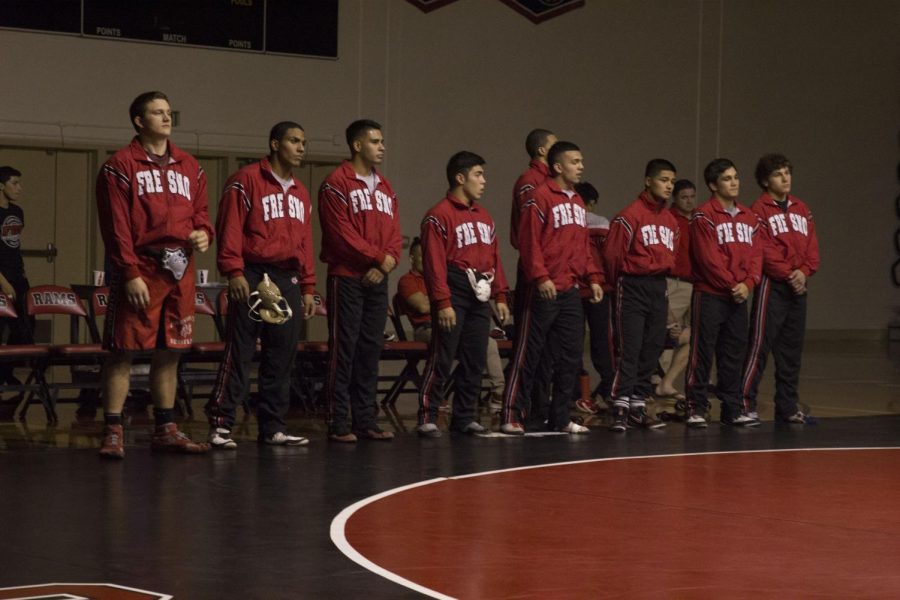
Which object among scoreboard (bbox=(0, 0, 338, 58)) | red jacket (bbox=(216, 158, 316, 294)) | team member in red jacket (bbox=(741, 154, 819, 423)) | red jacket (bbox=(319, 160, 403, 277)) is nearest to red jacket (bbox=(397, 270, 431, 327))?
red jacket (bbox=(319, 160, 403, 277))

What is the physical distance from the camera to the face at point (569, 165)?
8.80 meters


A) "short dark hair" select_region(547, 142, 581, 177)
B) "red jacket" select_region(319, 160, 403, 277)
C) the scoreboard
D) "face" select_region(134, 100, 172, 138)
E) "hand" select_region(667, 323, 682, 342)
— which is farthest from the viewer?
the scoreboard

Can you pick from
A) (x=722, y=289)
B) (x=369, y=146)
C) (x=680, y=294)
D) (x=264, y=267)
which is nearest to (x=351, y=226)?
(x=369, y=146)

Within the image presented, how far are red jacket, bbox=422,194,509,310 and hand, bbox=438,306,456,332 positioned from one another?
0.11 ft

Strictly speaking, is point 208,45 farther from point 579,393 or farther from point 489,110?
point 579,393

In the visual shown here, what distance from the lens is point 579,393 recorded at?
10.4 meters

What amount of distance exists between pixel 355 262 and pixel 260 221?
655mm

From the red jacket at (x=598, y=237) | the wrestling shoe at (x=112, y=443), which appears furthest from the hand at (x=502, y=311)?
the wrestling shoe at (x=112, y=443)

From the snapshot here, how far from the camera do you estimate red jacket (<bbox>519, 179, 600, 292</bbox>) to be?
863 cm

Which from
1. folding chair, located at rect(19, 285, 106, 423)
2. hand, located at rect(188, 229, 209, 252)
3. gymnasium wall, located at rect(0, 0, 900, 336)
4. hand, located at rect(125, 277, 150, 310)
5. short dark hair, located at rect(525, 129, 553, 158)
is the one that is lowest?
folding chair, located at rect(19, 285, 106, 423)

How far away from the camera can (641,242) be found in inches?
358

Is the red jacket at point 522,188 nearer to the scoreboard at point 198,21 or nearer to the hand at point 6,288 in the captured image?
the hand at point 6,288

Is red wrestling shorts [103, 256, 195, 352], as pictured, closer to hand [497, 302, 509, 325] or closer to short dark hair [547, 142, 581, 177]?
hand [497, 302, 509, 325]

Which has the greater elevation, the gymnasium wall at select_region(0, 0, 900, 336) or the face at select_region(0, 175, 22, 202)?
the gymnasium wall at select_region(0, 0, 900, 336)
